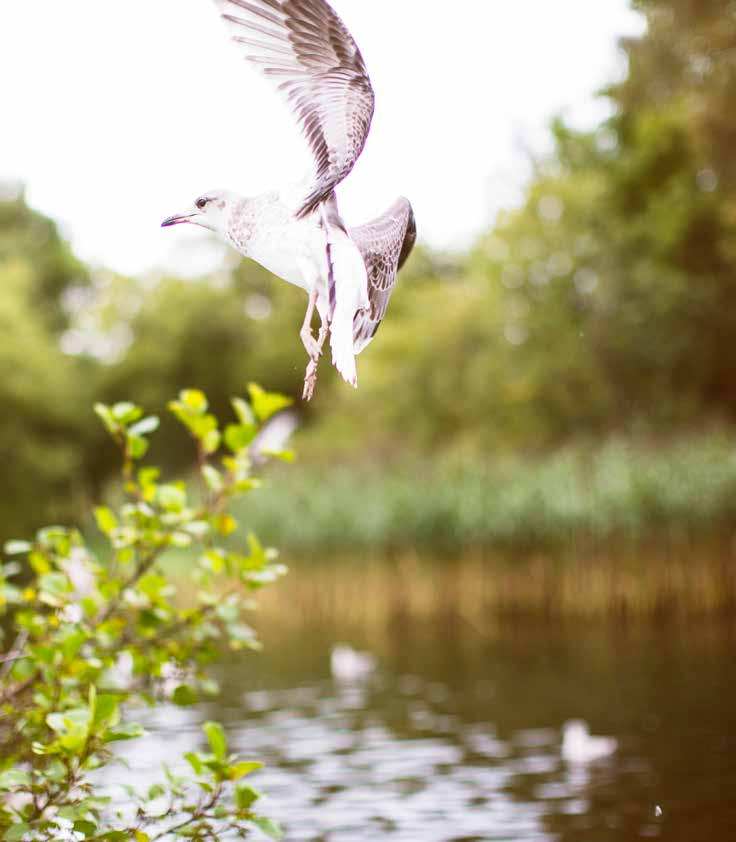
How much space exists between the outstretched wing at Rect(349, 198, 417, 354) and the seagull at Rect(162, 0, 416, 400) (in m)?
0.04

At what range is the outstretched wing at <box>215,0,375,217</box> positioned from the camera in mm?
1604

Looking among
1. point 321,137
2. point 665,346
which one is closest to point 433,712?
point 321,137

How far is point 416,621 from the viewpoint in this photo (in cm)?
2042

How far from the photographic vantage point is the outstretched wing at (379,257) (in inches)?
71.9

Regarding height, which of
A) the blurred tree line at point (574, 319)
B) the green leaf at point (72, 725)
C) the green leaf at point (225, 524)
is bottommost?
the green leaf at point (72, 725)

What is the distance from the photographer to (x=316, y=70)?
165cm

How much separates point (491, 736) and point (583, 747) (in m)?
1.60

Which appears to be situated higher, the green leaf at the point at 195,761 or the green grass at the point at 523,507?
the green grass at the point at 523,507

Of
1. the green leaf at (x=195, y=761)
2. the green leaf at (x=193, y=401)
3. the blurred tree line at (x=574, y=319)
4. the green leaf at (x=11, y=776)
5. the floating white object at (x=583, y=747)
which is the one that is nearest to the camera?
the green leaf at (x=11, y=776)

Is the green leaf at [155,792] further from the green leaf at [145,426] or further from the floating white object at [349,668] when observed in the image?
the floating white object at [349,668]

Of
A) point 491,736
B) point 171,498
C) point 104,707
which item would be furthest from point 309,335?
point 491,736

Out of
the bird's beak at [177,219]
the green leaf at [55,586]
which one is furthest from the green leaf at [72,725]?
the bird's beak at [177,219]

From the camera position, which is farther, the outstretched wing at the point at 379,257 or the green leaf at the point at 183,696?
the green leaf at the point at 183,696

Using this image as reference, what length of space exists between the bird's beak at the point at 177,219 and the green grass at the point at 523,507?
16511 millimetres
